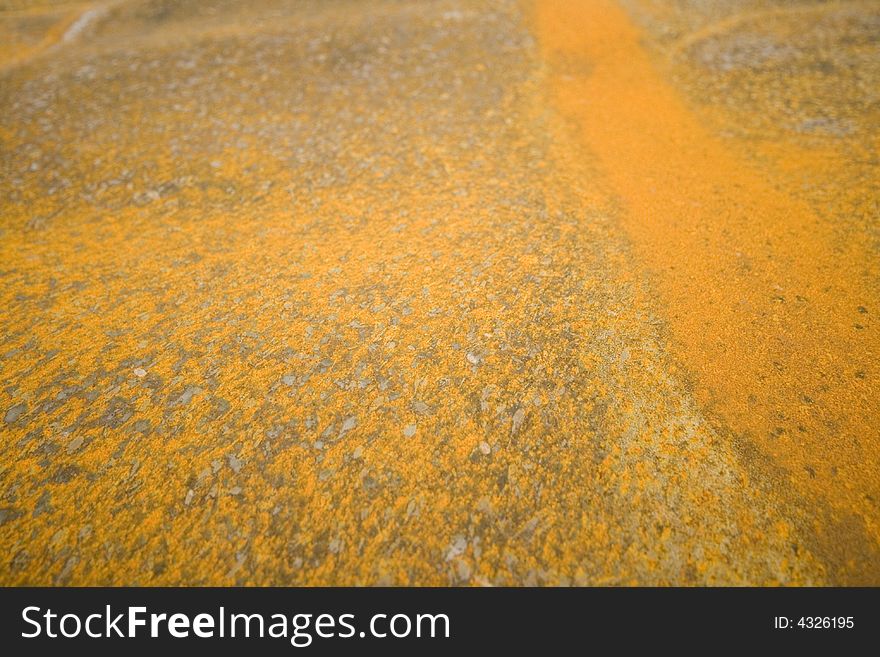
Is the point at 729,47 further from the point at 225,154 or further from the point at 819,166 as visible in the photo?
the point at 225,154

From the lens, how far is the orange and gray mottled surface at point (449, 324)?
11.7 ft

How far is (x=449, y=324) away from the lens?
5215 mm

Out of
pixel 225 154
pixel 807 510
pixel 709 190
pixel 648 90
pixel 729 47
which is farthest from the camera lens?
pixel 729 47

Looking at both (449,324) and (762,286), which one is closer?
(449,324)

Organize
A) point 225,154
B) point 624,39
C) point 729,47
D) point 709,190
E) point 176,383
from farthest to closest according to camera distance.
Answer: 1. point 624,39
2. point 729,47
3. point 225,154
4. point 709,190
5. point 176,383

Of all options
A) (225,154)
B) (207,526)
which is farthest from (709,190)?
(225,154)

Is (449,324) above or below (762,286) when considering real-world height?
above

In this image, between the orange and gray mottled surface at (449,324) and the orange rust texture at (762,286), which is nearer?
the orange and gray mottled surface at (449,324)

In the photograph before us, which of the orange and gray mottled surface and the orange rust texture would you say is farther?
the orange rust texture

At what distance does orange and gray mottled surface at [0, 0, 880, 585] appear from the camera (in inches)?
140

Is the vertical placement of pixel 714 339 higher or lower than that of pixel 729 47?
lower
